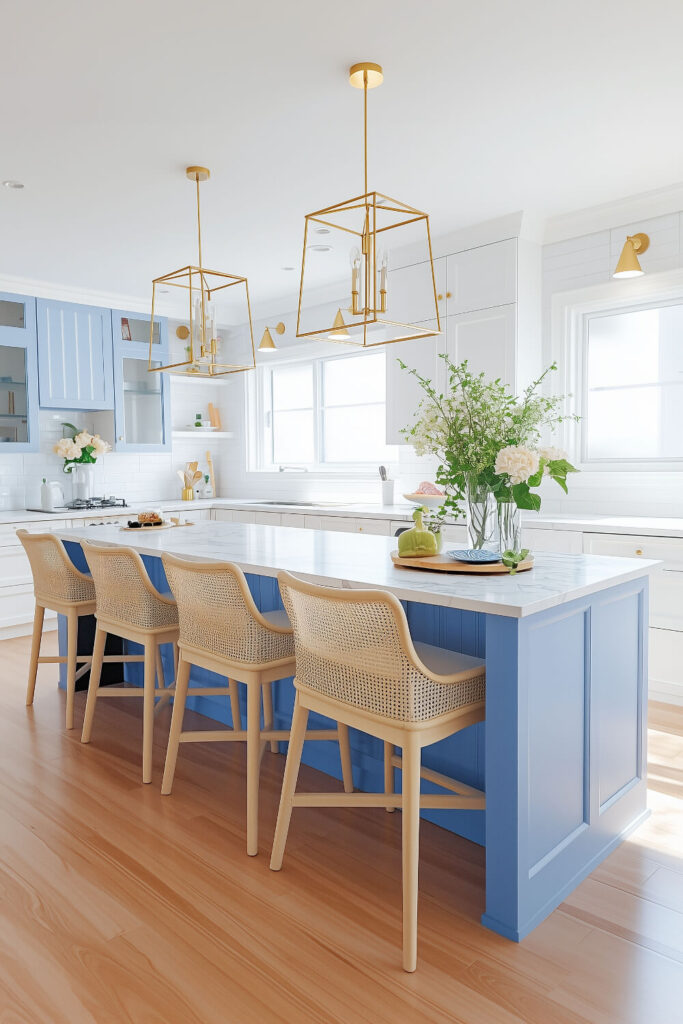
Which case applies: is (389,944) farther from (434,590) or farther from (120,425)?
(120,425)

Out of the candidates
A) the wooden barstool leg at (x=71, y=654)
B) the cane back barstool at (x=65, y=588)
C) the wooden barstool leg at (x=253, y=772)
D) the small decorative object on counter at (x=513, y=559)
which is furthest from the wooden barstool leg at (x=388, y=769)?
the wooden barstool leg at (x=71, y=654)

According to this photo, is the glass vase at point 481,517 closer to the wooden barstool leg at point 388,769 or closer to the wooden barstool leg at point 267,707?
the wooden barstool leg at point 388,769

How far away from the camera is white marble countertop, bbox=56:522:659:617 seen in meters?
1.92

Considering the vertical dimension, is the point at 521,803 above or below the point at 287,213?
below

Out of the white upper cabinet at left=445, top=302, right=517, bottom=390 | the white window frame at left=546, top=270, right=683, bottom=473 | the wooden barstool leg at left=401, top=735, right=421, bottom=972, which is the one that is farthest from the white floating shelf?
the wooden barstool leg at left=401, top=735, right=421, bottom=972

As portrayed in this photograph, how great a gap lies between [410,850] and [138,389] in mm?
5303

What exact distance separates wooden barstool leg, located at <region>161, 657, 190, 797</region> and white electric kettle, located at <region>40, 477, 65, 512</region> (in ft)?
11.3

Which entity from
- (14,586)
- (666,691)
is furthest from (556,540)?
(14,586)

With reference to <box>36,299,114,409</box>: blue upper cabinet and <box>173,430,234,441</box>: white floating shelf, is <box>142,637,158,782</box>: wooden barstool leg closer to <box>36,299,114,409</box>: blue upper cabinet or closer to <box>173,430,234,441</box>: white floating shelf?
<box>36,299,114,409</box>: blue upper cabinet

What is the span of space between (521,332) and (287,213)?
61.7 inches

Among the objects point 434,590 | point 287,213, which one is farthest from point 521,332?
point 434,590

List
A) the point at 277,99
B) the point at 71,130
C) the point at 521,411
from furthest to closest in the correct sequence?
the point at 71,130, the point at 277,99, the point at 521,411

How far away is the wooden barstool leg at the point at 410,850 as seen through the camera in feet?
5.66

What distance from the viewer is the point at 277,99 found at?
116 inches
